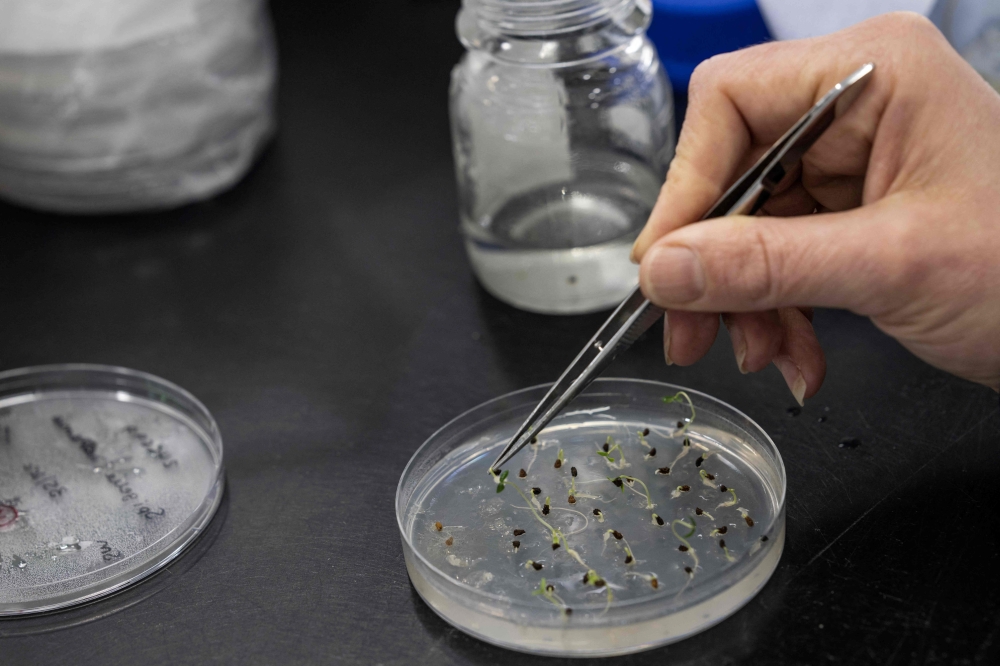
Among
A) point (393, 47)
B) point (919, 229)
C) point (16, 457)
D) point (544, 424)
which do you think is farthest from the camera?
point (393, 47)

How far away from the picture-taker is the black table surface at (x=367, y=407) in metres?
0.75

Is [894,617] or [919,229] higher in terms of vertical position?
[919,229]

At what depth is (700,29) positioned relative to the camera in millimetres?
1292

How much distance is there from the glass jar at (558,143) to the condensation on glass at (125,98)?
0.38m

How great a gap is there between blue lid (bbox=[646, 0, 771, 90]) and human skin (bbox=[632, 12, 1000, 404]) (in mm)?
454

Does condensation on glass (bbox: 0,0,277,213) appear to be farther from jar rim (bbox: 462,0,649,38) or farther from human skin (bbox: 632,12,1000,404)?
human skin (bbox: 632,12,1000,404)

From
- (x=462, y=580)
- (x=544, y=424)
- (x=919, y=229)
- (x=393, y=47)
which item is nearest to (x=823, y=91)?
(x=919, y=229)

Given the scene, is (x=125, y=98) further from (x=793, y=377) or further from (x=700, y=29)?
(x=793, y=377)

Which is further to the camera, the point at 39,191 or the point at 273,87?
the point at 273,87

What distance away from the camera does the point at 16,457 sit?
1023 mm

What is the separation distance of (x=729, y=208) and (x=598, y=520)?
0.28 metres

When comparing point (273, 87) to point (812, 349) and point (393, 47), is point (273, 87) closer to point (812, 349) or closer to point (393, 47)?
point (393, 47)

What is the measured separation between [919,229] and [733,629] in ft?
1.06

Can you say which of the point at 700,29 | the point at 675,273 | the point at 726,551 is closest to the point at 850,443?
the point at 726,551
